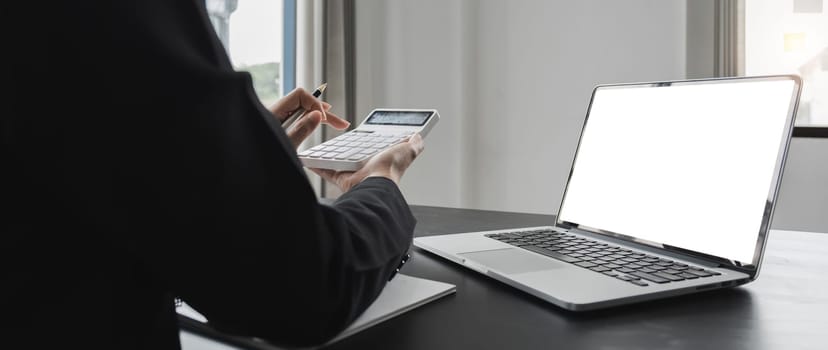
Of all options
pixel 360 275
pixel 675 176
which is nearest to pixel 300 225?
pixel 360 275

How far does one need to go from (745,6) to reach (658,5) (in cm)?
34

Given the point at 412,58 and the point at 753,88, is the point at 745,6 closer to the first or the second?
the point at 412,58

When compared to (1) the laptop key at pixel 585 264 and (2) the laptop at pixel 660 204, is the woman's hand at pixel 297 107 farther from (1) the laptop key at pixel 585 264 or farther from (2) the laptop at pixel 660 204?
(1) the laptop key at pixel 585 264

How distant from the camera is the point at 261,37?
8.96ft

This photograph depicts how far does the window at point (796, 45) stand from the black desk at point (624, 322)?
85.1 inches

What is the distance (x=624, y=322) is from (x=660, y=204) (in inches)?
11.8

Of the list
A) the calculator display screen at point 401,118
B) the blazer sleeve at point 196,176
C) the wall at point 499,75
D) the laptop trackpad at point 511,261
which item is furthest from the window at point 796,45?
the blazer sleeve at point 196,176

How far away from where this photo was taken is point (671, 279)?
1.94 ft

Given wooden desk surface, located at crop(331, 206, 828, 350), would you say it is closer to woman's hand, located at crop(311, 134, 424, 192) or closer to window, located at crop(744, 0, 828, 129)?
woman's hand, located at crop(311, 134, 424, 192)

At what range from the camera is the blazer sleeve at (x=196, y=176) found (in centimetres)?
33

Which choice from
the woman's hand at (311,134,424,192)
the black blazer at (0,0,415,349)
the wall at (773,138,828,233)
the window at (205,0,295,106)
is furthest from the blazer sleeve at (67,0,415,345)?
the wall at (773,138,828,233)

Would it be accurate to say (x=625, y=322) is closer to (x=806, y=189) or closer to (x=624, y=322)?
(x=624, y=322)

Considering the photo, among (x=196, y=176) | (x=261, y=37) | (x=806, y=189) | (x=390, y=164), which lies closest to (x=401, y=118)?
(x=390, y=164)

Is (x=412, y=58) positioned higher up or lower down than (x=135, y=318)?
higher up
